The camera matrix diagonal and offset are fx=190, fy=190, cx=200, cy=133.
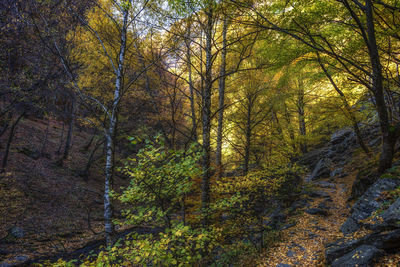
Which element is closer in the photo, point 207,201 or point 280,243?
point 207,201

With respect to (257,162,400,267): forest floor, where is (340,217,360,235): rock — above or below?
above

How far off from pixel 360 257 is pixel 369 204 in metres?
2.11

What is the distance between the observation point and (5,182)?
33.8ft

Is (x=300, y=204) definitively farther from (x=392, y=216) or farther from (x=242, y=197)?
(x=392, y=216)

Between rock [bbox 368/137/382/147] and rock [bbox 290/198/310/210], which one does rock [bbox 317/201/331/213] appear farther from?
rock [bbox 368/137/382/147]

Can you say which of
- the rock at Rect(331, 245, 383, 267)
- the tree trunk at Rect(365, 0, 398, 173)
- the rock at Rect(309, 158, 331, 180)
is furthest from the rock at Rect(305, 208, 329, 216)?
the rock at Rect(309, 158, 331, 180)

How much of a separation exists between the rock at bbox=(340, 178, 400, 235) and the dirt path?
478 mm

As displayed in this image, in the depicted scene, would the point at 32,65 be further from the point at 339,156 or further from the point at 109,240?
the point at 339,156

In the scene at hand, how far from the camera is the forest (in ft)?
12.9

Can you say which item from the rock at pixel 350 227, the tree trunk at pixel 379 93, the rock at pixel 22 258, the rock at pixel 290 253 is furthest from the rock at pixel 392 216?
the rock at pixel 22 258

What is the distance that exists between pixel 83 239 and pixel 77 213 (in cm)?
258

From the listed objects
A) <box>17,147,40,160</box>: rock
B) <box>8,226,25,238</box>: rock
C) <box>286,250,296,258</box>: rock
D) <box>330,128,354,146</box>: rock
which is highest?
<box>330,128,354,146</box>: rock

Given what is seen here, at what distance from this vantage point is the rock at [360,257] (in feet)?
11.7

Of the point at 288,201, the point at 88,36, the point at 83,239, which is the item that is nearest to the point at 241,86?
the point at 288,201
